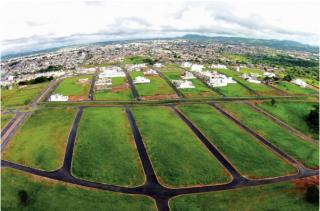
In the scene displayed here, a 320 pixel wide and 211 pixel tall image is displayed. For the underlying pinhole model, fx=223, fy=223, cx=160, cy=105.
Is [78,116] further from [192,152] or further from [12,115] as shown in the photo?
[192,152]

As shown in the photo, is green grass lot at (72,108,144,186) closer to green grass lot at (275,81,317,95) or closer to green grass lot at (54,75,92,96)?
green grass lot at (54,75,92,96)

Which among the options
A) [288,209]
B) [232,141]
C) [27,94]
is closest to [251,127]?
[232,141]

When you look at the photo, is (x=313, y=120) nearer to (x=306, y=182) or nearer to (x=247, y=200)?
(x=306, y=182)

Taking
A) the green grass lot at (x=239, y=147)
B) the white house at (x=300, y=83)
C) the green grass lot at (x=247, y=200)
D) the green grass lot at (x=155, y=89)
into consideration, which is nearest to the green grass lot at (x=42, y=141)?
the green grass lot at (x=247, y=200)

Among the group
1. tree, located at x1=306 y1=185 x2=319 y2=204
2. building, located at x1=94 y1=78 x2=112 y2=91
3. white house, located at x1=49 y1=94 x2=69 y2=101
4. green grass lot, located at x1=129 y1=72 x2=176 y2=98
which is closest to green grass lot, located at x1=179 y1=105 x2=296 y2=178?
tree, located at x1=306 y1=185 x2=319 y2=204

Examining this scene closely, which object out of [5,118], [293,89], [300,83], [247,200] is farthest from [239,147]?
[300,83]

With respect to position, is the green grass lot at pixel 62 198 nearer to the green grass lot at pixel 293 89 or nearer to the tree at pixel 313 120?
the tree at pixel 313 120

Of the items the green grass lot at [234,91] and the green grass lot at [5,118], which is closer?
the green grass lot at [5,118]
